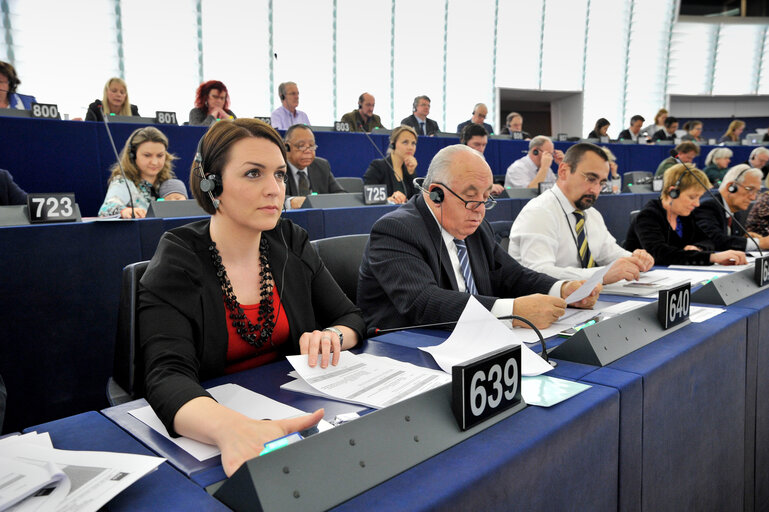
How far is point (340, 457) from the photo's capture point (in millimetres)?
580

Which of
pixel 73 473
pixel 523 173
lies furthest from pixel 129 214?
pixel 523 173

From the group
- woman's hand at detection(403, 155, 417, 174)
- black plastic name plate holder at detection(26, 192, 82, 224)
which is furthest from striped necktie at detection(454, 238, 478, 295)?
woman's hand at detection(403, 155, 417, 174)

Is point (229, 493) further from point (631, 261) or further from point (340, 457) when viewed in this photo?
point (631, 261)

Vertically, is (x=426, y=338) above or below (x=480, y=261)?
below

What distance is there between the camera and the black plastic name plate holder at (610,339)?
100cm

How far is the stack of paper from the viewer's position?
0.54 meters

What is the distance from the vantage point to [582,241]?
2.35 m

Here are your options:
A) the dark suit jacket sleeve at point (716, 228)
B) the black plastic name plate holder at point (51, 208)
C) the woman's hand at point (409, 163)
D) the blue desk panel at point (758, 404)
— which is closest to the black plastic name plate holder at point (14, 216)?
the black plastic name plate holder at point (51, 208)

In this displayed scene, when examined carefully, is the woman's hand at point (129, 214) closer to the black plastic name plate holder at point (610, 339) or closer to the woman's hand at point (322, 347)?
the woman's hand at point (322, 347)

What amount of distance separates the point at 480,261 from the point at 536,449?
1143 mm

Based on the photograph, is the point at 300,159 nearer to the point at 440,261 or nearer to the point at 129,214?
the point at 129,214

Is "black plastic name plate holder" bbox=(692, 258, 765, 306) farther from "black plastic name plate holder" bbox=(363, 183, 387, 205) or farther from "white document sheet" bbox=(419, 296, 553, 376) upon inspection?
"black plastic name plate holder" bbox=(363, 183, 387, 205)

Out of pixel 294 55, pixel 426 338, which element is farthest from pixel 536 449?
pixel 294 55

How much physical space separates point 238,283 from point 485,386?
70 centimetres
